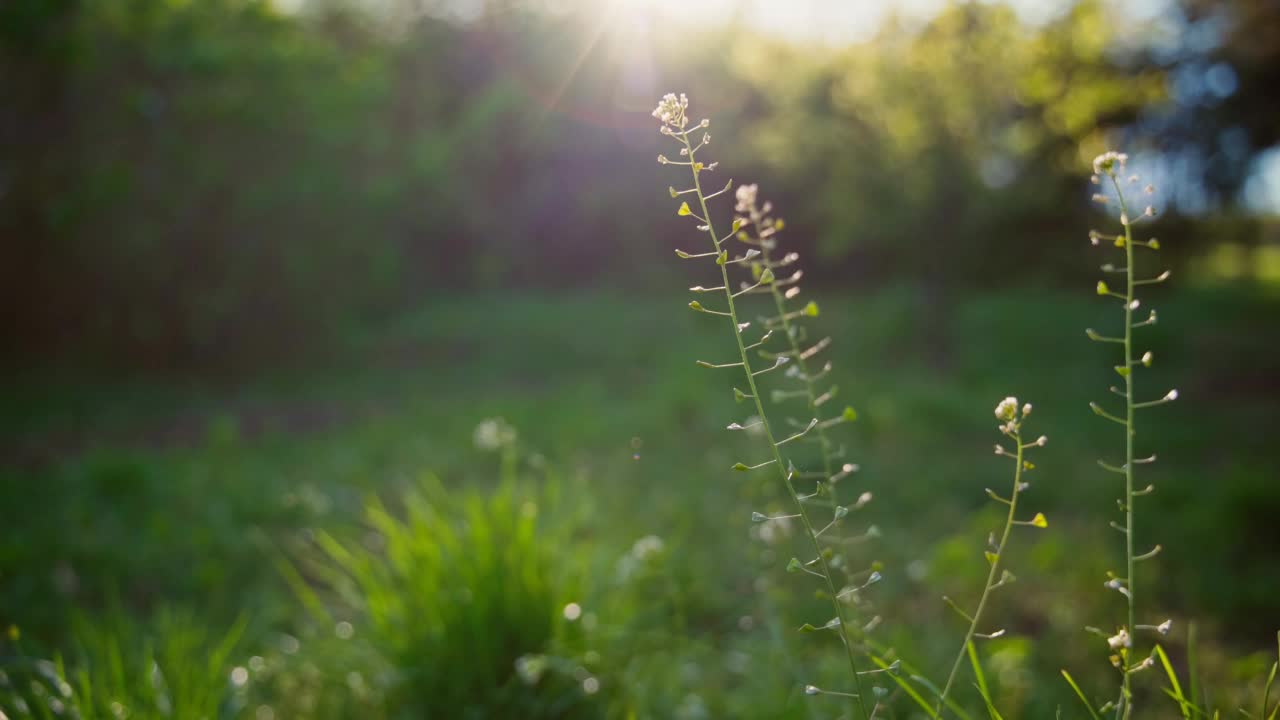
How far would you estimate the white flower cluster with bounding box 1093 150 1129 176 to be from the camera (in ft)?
3.90

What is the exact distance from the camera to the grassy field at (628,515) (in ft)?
7.93

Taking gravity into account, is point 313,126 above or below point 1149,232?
above

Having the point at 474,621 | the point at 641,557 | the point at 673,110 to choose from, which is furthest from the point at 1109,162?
the point at 474,621

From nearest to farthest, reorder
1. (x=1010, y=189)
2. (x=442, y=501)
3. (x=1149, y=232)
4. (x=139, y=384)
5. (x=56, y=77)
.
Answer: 1. (x=442, y=501)
2. (x=56, y=77)
3. (x=139, y=384)
4. (x=1010, y=189)
5. (x=1149, y=232)

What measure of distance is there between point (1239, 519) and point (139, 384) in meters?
8.74

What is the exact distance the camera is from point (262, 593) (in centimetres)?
356

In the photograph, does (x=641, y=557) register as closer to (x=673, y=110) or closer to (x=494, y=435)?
(x=494, y=435)

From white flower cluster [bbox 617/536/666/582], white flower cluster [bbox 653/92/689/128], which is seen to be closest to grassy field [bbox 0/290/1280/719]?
white flower cluster [bbox 617/536/666/582]

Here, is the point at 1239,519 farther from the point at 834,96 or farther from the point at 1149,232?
the point at 1149,232

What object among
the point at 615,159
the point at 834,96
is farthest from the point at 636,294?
the point at 834,96

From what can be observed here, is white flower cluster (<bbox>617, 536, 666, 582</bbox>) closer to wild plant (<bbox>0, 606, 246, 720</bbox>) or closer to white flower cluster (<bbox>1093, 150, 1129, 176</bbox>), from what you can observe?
wild plant (<bbox>0, 606, 246, 720</bbox>)

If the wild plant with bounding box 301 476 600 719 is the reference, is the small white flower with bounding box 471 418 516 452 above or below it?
above

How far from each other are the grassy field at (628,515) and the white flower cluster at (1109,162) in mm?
907

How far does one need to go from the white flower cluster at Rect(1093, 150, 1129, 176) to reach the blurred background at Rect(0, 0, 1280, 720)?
37.6 inches
